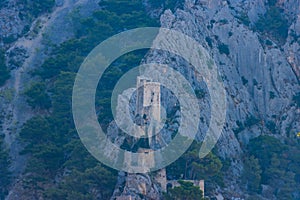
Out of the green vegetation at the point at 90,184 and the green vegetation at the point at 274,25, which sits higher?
the green vegetation at the point at 274,25

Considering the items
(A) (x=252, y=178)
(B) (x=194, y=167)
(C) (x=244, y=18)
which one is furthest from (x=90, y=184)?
(C) (x=244, y=18)

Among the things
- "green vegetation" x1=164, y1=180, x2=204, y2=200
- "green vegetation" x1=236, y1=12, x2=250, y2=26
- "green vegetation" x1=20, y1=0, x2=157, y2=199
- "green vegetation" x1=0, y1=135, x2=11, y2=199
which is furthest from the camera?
"green vegetation" x1=236, y1=12, x2=250, y2=26

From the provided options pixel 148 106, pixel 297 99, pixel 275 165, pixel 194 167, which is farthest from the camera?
pixel 297 99

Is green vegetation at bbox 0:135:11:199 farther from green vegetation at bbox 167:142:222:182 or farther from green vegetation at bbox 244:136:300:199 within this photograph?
green vegetation at bbox 244:136:300:199

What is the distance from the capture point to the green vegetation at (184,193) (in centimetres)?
6344

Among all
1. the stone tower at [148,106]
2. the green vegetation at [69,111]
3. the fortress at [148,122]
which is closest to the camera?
the fortress at [148,122]

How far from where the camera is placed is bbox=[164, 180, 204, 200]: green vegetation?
6344 cm

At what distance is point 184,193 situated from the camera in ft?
208

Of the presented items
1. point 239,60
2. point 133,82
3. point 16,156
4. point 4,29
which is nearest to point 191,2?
point 239,60

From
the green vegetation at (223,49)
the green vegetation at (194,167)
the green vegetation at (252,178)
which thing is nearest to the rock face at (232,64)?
the green vegetation at (223,49)

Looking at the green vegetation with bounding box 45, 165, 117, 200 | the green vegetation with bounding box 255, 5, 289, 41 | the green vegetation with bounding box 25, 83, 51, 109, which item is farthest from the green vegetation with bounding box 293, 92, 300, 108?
the green vegetation with bounding box 25, 83, 51, 109

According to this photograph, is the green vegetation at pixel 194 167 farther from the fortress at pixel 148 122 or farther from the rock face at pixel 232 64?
the rock face at pixel 232 64

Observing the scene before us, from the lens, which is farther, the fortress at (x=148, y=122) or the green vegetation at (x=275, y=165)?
the green vegetation at (x=275, y=165)

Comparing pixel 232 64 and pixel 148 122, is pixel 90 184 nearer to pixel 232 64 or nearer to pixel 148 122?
pixel 148 122
